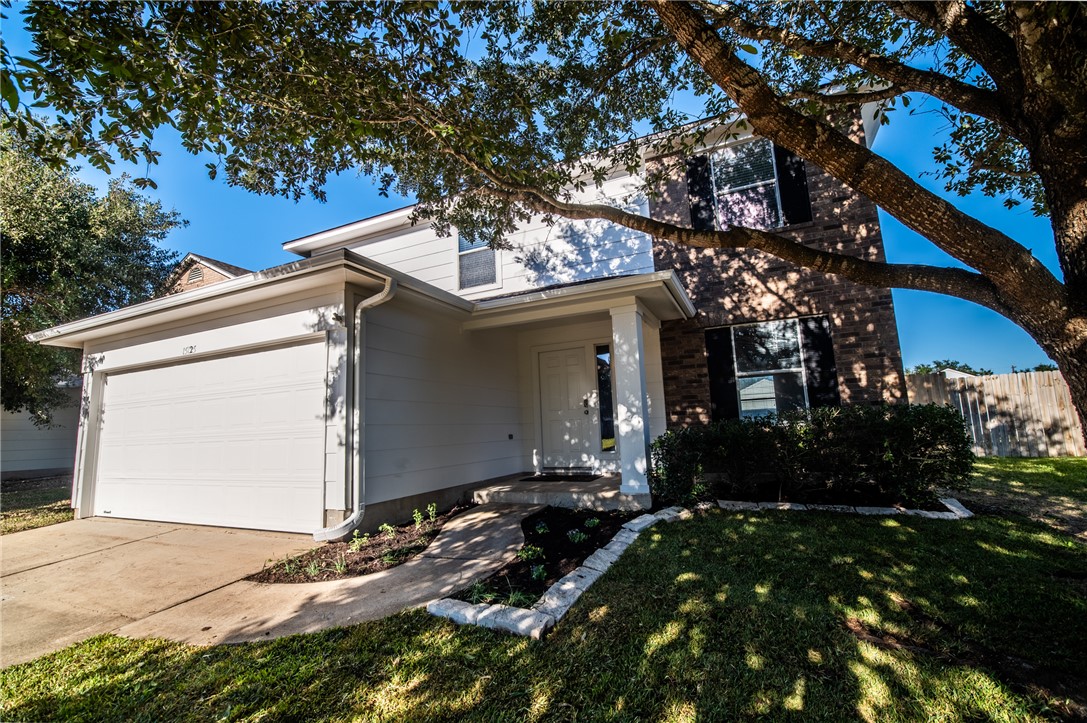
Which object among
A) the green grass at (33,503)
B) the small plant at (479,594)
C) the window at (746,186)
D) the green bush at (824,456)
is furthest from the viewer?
the window at (746,186)

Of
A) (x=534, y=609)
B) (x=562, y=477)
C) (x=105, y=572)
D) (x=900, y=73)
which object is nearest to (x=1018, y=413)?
(x=562, y=477)

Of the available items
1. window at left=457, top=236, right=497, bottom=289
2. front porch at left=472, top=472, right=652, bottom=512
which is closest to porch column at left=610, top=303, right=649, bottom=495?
front porch at left=472, top=472, right=652, bottom=512

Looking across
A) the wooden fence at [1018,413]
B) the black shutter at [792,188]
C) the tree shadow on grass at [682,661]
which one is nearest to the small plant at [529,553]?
the tree shadow on grass at [682,661]

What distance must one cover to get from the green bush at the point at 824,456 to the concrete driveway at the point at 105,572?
450 centimetres

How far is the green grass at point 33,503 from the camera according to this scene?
22.0 feet

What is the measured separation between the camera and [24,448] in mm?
12023

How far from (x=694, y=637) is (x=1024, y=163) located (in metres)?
6.50

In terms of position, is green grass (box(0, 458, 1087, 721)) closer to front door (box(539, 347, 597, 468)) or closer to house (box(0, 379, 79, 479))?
front door (box(539, 347, 597, 468))

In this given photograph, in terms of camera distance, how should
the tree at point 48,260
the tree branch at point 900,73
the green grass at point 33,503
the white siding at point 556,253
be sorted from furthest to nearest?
the tree at point 48,260
the white siding at point 556,253
the green grass at point 33,503
the tree branch at point 900,73

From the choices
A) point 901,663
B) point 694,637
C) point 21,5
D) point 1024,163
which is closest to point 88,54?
point 21,5

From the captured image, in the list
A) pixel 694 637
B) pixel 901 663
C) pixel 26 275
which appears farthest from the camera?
pixel 26 275

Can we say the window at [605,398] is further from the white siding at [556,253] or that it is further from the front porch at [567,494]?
the white siding at [556,253]

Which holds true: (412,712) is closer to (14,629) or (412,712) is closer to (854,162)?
(14,629)

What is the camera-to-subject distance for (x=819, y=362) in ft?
21.2
